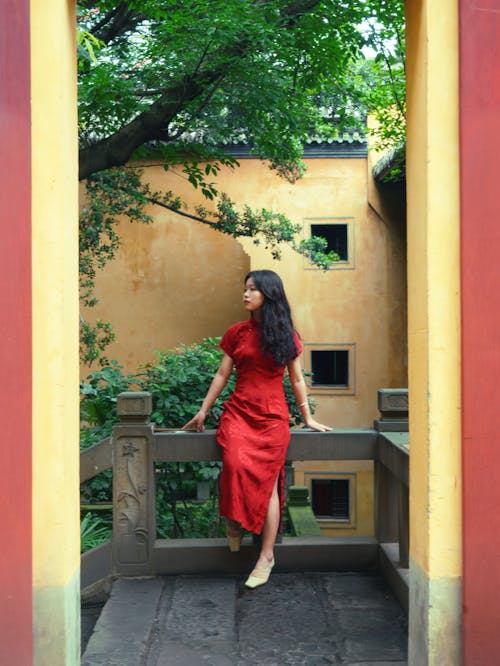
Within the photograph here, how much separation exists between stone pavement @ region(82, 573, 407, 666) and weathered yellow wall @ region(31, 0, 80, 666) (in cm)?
68

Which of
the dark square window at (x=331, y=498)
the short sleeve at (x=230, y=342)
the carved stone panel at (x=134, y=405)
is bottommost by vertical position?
the dark square window at (x=331, y=498)

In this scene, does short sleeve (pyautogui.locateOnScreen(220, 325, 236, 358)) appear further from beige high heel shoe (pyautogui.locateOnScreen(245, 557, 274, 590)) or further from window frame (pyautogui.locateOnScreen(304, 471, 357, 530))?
window frame (pyautogui.locateOnScreen(304, 471, 357, 530))

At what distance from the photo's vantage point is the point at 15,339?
242cm

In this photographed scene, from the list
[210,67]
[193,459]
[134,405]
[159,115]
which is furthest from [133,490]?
[159,115]

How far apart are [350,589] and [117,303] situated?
9746mm

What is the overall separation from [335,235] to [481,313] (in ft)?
37.3

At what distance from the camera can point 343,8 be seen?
304 inches

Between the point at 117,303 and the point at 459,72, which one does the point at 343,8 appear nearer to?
the point at 459,72

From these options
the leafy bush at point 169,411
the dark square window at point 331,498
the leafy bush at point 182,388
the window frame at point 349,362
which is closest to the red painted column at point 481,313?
the leafy bush at point 169,411

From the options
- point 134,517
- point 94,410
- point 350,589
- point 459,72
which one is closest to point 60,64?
point 459,72

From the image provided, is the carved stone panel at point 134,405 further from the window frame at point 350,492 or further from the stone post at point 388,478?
the window frame at point 350,492

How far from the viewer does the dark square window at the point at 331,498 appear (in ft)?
44.5

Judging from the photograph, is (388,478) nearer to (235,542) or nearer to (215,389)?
(235,542)

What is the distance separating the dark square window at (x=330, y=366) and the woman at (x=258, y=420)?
9632 millimetres
